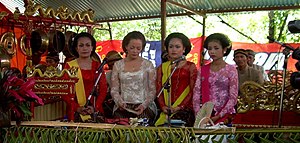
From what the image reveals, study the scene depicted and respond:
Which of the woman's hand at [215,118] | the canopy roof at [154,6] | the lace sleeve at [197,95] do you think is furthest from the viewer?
the canopy roof at [154,6]

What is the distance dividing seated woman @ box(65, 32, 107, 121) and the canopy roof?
12.0 ft

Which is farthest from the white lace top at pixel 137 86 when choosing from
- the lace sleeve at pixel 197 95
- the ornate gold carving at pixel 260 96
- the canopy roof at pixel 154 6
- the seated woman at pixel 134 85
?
the canopy roof at pixel 154 6

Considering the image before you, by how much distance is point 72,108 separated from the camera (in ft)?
11.8

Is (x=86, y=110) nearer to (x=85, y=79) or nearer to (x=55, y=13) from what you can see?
(x=85, y=79)

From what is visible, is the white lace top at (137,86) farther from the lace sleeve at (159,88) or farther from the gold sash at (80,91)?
the gold sash at (80,91)

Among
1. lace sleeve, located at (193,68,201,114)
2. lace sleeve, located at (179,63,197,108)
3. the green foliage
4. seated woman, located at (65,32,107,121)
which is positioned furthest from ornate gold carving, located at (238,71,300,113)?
the green foliage

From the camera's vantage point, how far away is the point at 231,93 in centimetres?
327

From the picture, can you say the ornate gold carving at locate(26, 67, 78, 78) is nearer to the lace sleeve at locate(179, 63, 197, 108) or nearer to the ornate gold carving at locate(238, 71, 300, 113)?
the lace sleeve at locate(179, 63, 197, 108)

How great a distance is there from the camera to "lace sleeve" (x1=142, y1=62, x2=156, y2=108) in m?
3.59

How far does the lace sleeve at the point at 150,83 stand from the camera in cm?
359

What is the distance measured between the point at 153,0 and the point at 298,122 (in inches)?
169

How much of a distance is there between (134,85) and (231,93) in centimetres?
79

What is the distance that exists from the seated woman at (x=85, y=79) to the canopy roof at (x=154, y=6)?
12.0 feet

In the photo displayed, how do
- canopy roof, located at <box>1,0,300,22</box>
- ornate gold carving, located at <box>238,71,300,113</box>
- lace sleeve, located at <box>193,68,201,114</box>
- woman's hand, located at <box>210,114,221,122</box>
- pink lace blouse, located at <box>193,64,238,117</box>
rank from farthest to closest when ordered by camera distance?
canopy roof, located at <box>1,0,300,22</box>, ornate gold carving, located at <box>238,71,300,113</box>, lace sleeve, located at <box>193,68,201,114</box>, pink lace blouse, located at <box>193,64,238,117</box>, woman's hand, located at <box>210,114,221,122</box>
